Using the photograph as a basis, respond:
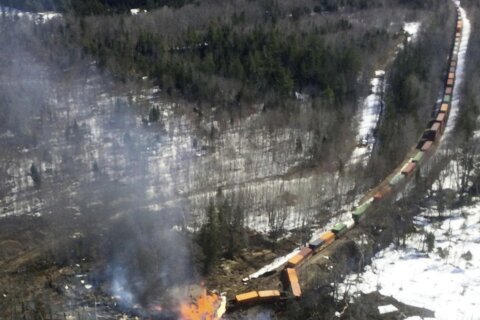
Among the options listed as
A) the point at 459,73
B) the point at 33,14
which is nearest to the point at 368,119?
the point at 459,73

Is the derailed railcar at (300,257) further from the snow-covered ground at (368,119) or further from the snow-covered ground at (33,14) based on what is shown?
the snow-covered ground at (33,14)

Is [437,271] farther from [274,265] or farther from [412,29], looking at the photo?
[412,29]

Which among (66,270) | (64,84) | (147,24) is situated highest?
(147,24)

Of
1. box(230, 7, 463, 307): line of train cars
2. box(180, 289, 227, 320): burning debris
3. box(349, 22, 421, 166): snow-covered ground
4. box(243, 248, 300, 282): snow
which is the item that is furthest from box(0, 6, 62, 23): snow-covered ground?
box(180, 289, 227, 320): burning debris

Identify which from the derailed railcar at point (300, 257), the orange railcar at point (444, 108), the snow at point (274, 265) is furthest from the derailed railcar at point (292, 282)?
the orange railcar at point (444, 108)

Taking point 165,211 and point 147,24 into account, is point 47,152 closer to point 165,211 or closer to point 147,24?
point 165,211

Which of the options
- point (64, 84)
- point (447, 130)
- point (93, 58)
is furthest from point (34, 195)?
point (447, 130)
